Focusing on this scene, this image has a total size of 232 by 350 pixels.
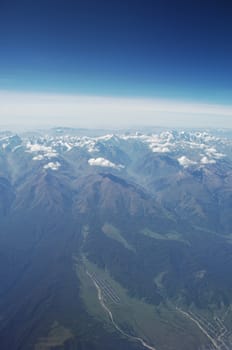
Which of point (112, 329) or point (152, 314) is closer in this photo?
point (112, 329)

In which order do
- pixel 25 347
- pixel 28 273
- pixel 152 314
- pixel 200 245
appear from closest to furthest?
pixel 25 347 < pixel 152 314 < pixel 28 273 < pixel 200 245

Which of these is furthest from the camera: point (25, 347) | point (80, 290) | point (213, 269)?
point (213, 269)

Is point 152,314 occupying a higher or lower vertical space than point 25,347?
lower

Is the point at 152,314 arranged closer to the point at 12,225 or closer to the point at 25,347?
the point at 25,347

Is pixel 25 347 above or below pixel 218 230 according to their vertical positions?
above

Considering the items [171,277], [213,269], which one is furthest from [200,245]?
[171,277]

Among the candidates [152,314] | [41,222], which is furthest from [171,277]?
[41,222]

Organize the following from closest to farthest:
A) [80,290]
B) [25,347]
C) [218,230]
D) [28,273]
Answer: [25,347]
[80,290]
[28,273]
[218,230]

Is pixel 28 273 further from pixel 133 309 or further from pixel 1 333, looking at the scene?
pixel 133 309

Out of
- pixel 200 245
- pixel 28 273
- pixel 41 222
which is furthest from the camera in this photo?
pixel 41 222
